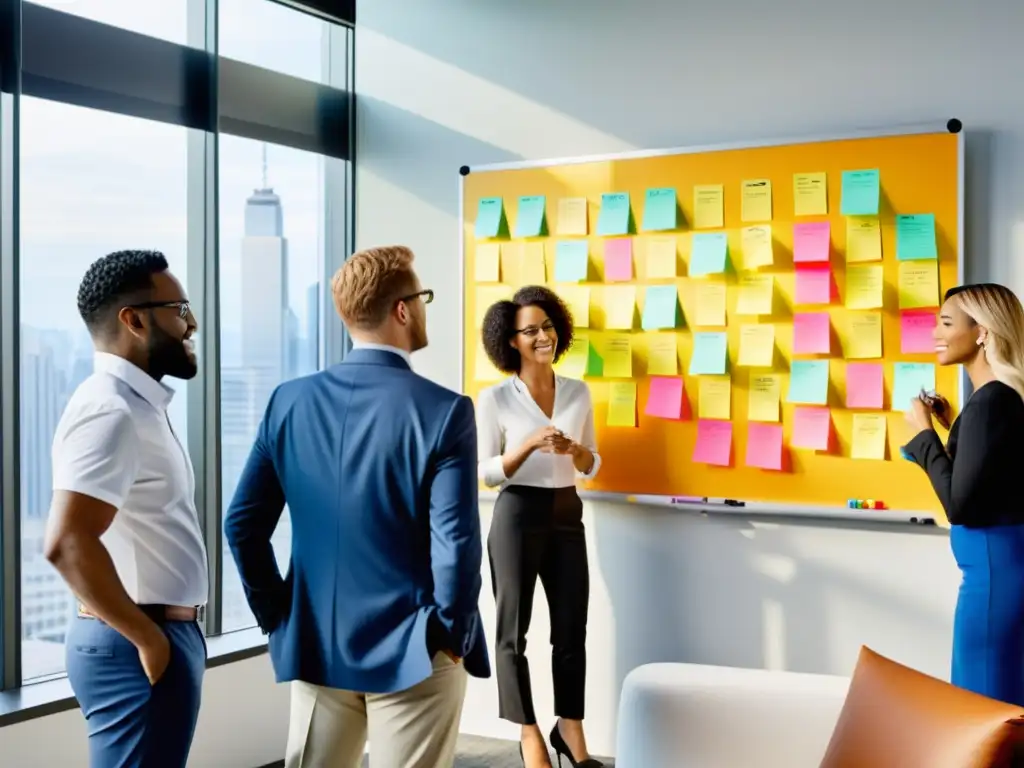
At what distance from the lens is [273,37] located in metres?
4.36

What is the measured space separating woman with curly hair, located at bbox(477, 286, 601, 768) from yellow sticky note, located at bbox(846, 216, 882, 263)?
1.02 m

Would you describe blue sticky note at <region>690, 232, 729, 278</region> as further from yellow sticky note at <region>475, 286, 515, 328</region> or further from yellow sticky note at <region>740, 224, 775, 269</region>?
yellow sticky note at <region>475, 286, 515, 328</region>

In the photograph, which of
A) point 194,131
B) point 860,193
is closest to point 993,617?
point 860,193

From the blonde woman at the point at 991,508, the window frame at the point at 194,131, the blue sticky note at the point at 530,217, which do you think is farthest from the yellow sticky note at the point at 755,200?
the window frame at the point at 194,131

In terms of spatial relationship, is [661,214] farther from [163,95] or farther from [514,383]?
[163,95]

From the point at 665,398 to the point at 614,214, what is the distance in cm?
70

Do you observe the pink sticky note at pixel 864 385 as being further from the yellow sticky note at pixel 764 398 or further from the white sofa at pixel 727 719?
the white sofa at pixel 727 719

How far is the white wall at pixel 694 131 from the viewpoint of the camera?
3.62 metres

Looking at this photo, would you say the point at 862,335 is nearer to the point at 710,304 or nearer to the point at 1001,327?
the point at 710,304

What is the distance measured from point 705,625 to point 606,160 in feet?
5.62

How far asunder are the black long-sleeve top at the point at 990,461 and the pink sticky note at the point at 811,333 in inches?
34.5

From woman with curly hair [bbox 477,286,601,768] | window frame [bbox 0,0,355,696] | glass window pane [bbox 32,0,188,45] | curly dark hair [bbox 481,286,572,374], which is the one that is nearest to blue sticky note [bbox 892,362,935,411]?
woman with curly hair [bbox 477,286,601,768]

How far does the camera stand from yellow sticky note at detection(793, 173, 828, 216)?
12.4 feet

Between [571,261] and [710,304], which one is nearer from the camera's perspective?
[710,304]
